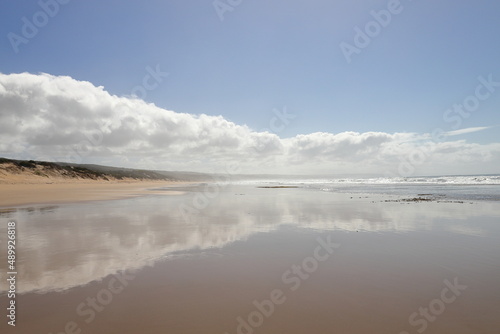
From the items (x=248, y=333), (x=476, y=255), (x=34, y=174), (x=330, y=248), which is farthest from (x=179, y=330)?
(x=34, y=174)

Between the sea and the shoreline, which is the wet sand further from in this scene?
the sea

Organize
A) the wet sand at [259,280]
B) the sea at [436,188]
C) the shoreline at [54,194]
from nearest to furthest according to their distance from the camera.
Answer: the wet sand at [259,280], the shoreline at [54,194], the sea at [436,188]

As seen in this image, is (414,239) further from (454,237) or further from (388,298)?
(388,298)

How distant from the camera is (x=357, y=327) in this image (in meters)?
4.41

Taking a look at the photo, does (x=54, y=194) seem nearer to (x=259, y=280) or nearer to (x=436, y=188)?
(x=259, y=280)

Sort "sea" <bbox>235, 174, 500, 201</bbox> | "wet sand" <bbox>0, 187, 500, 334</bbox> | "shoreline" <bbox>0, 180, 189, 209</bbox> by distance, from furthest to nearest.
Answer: "sea" <bbox>235, 174, 500, 201</bbox> < "shoreline" <bbox>0, 180, 189, 209</bbox> < "wet sand" <bbox>0, 187, 500, 334</bbox>

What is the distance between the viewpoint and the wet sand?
181 inches

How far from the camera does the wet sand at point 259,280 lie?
460 cm

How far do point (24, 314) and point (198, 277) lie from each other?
3.26m

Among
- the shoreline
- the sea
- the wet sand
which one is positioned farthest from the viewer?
the sea

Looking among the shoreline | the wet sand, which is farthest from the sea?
the shoreline

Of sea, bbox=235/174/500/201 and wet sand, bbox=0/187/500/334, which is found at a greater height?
sea, bbox=235/174/500/201

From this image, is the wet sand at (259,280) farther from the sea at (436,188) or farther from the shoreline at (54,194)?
the sea at (436,188)

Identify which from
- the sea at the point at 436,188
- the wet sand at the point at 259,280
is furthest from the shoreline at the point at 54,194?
the sea at the point at 436,188
